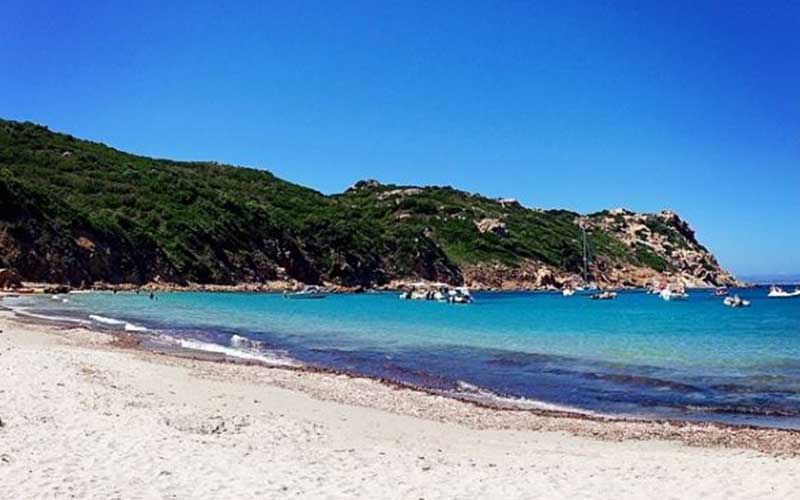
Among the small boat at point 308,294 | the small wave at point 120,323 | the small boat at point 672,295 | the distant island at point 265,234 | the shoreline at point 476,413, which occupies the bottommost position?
the small wave at point 120,323

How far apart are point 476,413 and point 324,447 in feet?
16.3

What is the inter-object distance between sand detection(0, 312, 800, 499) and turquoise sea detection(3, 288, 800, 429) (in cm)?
307

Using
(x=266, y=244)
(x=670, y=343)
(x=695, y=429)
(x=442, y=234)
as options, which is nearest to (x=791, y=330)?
(x=670, y=343)

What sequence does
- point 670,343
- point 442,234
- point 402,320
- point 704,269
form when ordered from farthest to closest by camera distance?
1. point 704,269
2. point 442,234
3. point 402,320
4. point 670,343

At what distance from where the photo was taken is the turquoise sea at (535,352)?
1750 cm

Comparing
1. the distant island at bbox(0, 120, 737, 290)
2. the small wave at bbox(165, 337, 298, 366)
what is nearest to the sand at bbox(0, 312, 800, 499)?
the small wave at bbox(165, 337, 298, 366)

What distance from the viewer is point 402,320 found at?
4694 cm

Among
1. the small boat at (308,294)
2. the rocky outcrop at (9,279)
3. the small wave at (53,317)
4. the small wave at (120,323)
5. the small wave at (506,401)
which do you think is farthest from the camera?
the small boat at (308,294)

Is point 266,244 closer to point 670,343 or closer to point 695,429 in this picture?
point 670,343

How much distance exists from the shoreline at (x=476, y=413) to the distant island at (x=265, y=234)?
53.7 m

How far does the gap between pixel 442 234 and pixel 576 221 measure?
187 ft

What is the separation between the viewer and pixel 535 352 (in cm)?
2798

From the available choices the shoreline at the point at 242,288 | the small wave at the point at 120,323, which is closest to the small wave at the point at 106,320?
the small wave at the point at 120,323

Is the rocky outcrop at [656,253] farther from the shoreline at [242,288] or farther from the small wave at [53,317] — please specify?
the small wave at [53,317]
